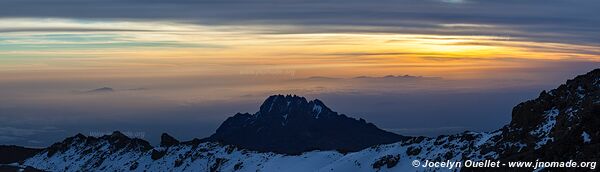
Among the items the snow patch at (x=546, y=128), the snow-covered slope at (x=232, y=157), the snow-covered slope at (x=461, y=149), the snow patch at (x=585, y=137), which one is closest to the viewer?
the snow patch at (x=585, y=137)

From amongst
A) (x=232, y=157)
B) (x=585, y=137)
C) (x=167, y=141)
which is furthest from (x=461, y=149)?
(x=167, y=141)

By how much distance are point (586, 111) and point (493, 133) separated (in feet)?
63.6

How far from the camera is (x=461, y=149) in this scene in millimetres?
80750

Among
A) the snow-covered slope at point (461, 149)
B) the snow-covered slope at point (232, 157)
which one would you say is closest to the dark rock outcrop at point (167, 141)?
the snow-covered slope at point (461, 149)

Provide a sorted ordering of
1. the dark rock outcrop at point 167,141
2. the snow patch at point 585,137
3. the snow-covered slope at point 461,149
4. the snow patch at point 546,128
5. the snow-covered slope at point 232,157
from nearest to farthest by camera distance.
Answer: the snow patch at point 585,137 → the snow-covered slope at point 461,149 → the snow patch at point 546,128 → the snow-covered slope at point 232,157 → the dark rock outcrop at point 167,141

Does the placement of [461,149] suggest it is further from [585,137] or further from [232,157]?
[232,157]

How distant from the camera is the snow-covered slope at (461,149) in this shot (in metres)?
61.6

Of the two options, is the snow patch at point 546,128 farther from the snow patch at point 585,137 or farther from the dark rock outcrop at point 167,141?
the dark rock outcrop at point 167,141

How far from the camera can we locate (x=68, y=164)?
161 m

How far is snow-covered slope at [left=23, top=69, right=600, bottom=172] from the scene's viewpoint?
202ft

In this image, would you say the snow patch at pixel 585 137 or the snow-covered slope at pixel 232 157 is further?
the snow-covered slope at pixel 232 157

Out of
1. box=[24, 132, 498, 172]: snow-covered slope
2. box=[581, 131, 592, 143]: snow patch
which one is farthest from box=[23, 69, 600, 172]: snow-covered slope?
box=[24, 132, 498, 172]: snow-covered slope

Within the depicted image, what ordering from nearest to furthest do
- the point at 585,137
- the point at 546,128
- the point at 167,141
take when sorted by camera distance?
the point at 585,137 → the point at 546,128 → the point at 167,141

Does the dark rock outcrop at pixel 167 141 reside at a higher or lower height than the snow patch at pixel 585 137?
higher
